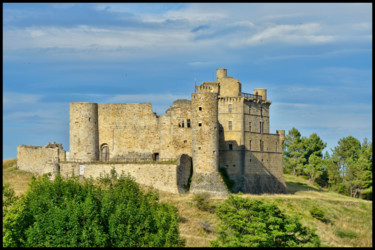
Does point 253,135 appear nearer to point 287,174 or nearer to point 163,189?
point 163,189

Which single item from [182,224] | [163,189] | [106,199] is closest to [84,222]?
[106,199]

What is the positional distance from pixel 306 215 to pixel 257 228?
13.6m

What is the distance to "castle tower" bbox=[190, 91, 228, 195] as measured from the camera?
5453 cm

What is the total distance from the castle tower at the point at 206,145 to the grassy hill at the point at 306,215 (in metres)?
1.67

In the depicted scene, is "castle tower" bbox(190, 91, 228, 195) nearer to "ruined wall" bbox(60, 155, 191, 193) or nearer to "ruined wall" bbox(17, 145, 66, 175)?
"ruined wall" bbox(60, 155, 191, 193)

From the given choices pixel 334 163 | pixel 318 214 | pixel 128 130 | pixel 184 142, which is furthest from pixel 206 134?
pixel 334 163

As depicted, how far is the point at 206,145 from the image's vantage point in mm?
54562

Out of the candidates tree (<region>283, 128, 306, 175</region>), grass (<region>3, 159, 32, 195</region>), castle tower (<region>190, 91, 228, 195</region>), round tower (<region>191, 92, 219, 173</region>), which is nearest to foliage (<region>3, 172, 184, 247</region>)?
castle tower (<region>190, 91, 228, 195</region>)

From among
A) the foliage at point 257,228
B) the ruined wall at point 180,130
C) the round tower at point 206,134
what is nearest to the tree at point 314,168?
the ruined wall at point 180,130

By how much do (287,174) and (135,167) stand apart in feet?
111

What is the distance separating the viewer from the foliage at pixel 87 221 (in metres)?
40.4

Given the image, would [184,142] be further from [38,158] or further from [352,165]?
[352,165]

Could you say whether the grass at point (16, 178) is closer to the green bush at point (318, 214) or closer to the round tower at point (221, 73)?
the round tower at point (221, 73)

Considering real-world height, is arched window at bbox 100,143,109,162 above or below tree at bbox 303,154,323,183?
above
